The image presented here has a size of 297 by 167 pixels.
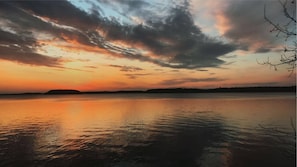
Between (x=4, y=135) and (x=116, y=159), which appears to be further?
(x=4, y=135)

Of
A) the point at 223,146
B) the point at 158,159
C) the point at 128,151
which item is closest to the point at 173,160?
the point at 158,159

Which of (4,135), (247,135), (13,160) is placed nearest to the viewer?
(13,160)

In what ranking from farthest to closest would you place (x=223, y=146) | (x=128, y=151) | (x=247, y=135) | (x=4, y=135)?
(x=4, y=135) → (x=247, y=135) → (x=223, y=146) → (x=128, y=151)

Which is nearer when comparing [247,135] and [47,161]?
[47,161]

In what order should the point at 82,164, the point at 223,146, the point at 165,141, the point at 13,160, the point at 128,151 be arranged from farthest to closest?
the point at 165,141 < the point at 223,146 < the point at 128,151 < the point at 13,160 < the point at 82,164

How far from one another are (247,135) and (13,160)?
948 inches

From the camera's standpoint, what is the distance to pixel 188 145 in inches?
1024

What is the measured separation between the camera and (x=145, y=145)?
84.7ft

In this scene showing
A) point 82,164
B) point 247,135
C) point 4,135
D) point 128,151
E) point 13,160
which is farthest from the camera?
point 4,135

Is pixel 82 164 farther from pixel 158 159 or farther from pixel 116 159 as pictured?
pixel 158 159

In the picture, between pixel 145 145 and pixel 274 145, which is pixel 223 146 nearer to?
pixel 274 145

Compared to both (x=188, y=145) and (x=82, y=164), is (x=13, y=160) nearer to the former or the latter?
(x=82, y=164)

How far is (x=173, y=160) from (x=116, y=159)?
4450mm

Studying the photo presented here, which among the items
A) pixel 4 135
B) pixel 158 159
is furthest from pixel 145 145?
pixel 4 135
